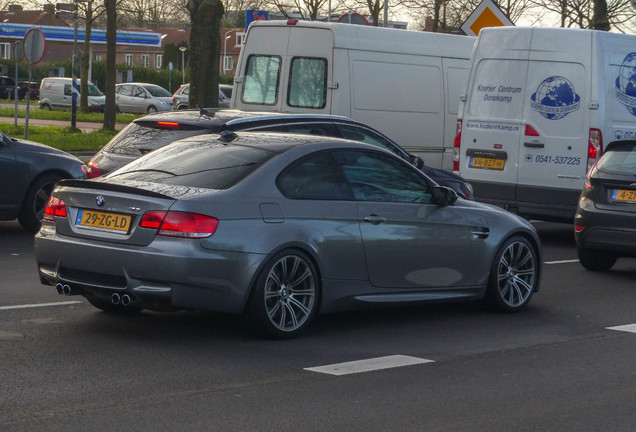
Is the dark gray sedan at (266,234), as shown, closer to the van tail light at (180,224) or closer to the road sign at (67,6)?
the van tail light at (180,224)

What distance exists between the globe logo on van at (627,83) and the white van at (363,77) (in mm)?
3864

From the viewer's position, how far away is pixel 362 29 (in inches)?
653

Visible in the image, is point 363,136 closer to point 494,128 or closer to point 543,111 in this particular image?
point 494,128

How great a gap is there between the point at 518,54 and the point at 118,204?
8.16m

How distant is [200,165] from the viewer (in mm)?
8070

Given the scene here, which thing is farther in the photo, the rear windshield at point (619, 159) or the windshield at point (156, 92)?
the windshield at point (156, 92)

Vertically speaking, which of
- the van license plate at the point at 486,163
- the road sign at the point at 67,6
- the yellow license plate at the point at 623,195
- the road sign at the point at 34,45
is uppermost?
the road sign at the point at 67,6

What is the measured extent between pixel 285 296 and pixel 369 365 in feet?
3.04

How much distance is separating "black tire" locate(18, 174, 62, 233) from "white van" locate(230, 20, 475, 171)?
13.0 ft

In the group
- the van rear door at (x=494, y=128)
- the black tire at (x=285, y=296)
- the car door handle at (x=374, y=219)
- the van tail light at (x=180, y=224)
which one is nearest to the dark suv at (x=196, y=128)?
the van rear door at (x=494, y=128)

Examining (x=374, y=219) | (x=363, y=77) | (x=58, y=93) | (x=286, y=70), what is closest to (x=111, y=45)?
(x=286, y=70)

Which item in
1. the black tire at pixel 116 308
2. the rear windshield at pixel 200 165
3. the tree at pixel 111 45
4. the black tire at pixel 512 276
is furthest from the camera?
the tree at pixel 111 45

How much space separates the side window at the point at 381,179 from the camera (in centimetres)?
841

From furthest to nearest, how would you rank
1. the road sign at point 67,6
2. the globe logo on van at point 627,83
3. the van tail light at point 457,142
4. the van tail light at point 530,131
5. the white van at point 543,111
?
the road sign at point 67,6, the van tail light at point 457,142, the van tail light at point 530,131, the globe logo on van at point 627,83, the white van at point 543,111
